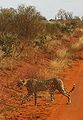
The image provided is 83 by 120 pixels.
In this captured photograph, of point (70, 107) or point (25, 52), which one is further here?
point (25, 52)

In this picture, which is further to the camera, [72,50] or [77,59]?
[72,50]

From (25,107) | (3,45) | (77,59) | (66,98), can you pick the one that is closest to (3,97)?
(25,107)

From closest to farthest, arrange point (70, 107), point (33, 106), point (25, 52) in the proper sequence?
1. point (70, 107)
2. point (33, 106)
3. point (25, 52)

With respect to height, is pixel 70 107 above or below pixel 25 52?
below

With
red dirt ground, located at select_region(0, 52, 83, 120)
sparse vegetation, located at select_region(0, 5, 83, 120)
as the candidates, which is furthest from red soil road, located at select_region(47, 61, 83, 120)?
sparse vegetation, located at select_region(0, 5, 83, 120)

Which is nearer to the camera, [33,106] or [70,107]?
[70,107]

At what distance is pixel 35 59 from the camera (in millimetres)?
20297

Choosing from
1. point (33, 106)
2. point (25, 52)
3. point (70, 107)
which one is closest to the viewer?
point (70, 107)

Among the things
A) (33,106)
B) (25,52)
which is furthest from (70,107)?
(25,52)

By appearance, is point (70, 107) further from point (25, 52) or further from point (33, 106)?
point (25, 52)

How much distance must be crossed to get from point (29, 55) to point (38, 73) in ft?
16.7

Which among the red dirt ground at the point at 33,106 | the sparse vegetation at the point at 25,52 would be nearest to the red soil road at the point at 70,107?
the red dirt ground at the point at 33,106

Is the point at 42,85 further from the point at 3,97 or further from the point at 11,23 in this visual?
the point at 11,23

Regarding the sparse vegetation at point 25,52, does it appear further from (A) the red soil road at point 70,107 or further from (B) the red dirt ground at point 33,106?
(A) the red soil road at point 70,107
